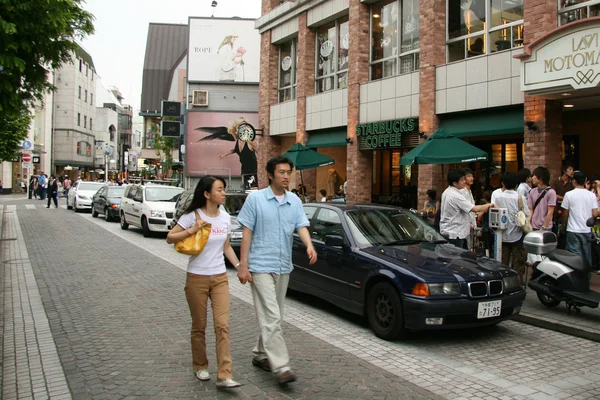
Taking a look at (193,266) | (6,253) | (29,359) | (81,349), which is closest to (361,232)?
(193,266)

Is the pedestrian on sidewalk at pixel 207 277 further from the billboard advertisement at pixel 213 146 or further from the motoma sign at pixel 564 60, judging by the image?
the billboard advertisement at pixel 213 146

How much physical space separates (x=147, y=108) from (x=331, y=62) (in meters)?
73.5

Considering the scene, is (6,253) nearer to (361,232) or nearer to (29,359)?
(29,359)

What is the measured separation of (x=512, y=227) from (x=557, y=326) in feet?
6.25

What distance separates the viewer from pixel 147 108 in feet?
291

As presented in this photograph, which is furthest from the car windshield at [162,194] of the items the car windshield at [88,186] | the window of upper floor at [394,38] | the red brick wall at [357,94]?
the car windshield at [88,186]

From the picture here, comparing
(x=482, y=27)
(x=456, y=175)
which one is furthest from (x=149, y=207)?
(x=456, y=175)

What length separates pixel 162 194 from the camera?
18.1 m

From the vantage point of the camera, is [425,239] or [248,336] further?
[425,239]

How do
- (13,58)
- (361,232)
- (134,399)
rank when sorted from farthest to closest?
1. (13,58)
2. (361,232)
3. (134,399)

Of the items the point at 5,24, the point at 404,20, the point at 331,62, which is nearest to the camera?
the point at 5,24

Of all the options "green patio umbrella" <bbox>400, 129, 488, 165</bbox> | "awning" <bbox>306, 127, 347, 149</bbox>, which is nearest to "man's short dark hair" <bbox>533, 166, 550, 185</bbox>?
"green patio umbrella" <bbox>400, 129, 488, 165</bbox>

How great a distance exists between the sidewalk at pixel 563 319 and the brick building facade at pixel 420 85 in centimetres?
482

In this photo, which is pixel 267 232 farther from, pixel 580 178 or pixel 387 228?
pixel 580 178
